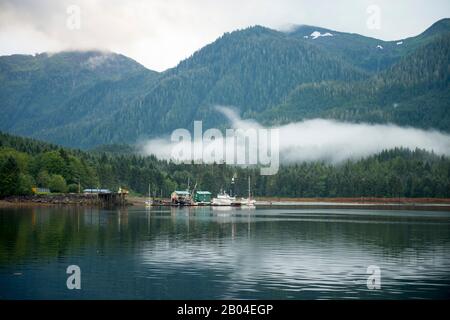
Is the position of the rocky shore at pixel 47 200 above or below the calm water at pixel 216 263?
above

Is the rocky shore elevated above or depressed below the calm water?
above

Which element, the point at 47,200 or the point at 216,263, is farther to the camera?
the point at 47,200

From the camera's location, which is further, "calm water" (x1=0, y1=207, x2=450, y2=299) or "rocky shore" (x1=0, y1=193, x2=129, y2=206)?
"rocky shore" (x1=0, y1=193, x2=129, y2=206)

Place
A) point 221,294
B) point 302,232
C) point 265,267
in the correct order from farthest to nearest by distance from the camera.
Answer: point 302,232 → point 265,267 → point 221,294

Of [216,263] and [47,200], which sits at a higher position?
[47,200]

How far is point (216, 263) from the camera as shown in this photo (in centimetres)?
6103

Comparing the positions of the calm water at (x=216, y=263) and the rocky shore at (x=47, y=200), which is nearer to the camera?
the calm water at (x=216, y=263)

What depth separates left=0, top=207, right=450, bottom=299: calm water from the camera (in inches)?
1861

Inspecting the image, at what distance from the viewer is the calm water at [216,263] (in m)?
47.3
